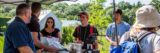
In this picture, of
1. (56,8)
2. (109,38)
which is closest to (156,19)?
(109,38)

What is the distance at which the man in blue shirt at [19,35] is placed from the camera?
176 cm

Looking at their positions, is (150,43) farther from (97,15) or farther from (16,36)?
(97,15)

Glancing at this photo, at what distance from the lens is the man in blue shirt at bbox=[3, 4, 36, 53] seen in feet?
5.77

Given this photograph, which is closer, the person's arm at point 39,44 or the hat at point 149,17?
the hat at point 149,17

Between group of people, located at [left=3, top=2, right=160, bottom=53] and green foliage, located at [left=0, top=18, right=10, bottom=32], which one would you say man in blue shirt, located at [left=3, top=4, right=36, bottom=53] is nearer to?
group of people, located at [left=3, top=2, right=160, bottom=53]

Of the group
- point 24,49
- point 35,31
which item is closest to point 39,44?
point 35,31

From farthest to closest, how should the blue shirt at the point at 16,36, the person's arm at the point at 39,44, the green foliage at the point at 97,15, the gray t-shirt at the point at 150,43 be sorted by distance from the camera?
the green foliage at the point at 97,15 < the person's arm at the point at 39,44 < the blue shirt at the point at 16,36 < the gray t-shirt at the point at 150,43

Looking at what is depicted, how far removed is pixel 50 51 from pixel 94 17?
21.6 m

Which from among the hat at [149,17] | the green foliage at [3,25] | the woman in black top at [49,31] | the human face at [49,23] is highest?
the hat at [149,17]

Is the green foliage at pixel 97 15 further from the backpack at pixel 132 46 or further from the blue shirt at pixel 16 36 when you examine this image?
the backpack at pixel 132 46

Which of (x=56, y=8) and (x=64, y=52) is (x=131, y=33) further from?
(x=56, y=8)

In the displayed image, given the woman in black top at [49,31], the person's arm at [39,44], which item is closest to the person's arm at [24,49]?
the person's arm at [39,44]

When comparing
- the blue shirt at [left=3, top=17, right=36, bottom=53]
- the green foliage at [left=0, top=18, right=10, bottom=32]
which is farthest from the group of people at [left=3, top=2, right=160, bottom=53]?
the green foliage at [left=0, top=18, right=10, bottom=32]

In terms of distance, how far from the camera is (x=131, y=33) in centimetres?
159
